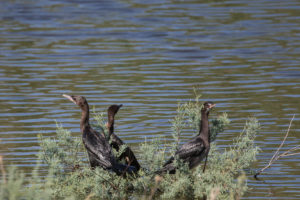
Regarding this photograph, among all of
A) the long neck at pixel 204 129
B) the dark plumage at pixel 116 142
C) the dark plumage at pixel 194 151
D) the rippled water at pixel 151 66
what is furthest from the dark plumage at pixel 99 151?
the rippled water at pixel 151 66

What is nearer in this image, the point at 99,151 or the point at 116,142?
the point at 99,151

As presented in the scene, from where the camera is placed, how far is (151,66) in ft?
70.4

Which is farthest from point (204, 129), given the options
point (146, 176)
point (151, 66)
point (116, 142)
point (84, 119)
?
point (151, 66)

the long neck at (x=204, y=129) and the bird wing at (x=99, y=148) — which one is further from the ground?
the long neck at (x=204, y=129)

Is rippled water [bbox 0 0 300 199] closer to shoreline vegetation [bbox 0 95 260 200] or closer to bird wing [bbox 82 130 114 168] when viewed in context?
shoreline vegetation [bbox 0 95 260 200]

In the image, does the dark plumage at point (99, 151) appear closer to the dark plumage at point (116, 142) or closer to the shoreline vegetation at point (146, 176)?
the shoreline vegetation at point (146, 176)

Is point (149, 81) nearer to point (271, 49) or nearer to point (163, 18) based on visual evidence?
point (271, 49)

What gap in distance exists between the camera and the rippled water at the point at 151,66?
14.6 metres

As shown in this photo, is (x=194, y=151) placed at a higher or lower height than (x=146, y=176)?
higher

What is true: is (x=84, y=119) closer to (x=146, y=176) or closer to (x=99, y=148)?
(x=99, y=148)

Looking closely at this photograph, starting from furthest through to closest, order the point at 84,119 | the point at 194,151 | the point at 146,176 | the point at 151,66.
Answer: the point at 151,66 → the point at 84,119 → the point at 194,151 → the point at 146,176

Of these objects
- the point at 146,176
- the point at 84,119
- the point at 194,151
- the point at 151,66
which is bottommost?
the point at 146,176

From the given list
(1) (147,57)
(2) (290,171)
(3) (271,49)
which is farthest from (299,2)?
(2) (290,171)

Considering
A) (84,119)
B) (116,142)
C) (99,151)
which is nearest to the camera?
(99,151)
